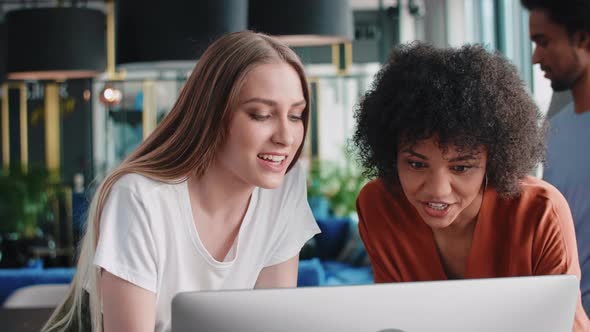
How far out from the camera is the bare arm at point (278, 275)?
1.86 metres

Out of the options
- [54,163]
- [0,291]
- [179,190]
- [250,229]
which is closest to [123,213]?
[179,190]

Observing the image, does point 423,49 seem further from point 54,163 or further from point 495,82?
point 54,163

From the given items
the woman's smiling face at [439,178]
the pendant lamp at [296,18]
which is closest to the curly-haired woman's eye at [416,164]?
the woman's smiling face at [439,178]

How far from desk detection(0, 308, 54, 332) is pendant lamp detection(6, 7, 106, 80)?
9.06 ft

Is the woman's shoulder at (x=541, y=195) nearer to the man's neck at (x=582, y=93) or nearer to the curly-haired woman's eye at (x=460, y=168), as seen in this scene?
the curly-haired woman's eye at (x=460, y=168)

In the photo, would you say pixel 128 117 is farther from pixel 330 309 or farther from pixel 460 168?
pixel 330 309

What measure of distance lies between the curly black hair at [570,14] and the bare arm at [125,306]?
1.30 metres

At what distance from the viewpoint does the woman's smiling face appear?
5.35 feet

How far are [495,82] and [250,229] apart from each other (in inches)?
24.5

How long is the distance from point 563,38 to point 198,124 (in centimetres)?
106

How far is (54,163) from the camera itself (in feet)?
41.4

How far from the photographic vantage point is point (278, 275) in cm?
186

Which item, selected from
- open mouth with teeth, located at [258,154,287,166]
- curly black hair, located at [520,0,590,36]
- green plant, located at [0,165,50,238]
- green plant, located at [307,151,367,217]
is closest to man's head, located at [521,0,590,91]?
curly black hair, located at [520,0,590,36]

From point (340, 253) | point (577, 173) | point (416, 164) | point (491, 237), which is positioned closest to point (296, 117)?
point (416, 164)
